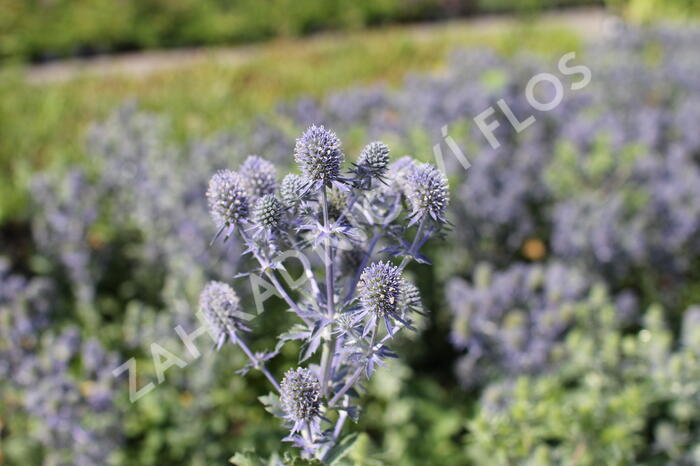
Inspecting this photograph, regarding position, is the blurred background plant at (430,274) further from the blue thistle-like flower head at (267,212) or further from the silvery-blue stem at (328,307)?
the blue thistle-like flower head at (267,212)

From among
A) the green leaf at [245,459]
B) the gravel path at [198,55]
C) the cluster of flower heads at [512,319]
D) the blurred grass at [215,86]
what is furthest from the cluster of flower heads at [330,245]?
the gravel path at [198,55]

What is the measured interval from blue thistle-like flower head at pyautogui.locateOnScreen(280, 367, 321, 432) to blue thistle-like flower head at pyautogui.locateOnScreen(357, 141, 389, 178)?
0.47m

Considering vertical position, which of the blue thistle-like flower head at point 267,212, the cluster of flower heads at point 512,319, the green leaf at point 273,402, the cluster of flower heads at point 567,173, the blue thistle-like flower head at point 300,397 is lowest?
the blue thistle-like flower head at point 300,397

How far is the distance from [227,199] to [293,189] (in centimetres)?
15

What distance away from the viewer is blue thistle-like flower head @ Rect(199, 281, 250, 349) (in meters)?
1.55

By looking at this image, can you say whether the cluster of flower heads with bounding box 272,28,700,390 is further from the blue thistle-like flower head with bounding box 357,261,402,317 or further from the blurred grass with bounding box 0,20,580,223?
the blue thistle-like flower head with bounding box 357,261,402,317

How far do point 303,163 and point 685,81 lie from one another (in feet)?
18.3

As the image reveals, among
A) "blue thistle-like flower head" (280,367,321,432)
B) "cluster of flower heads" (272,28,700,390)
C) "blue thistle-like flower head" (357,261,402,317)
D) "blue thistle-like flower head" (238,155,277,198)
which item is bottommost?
"blue thistle-like flower head" (280,367,321,432)

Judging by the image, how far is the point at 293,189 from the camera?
1446mm

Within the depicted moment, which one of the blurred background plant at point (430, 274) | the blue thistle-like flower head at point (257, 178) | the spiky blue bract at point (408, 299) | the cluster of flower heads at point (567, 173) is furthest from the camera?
the cluster of flower heads at point (567, 173)

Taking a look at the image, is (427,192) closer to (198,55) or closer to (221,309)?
(221,309)

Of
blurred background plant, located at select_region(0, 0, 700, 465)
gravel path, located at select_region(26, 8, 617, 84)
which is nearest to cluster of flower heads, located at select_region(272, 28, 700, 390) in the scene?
blurred background plant, located at select_region(0, 0, 700, 465)

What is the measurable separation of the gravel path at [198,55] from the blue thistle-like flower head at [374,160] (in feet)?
23.0

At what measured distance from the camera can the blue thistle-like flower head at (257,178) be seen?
5.12 feet
